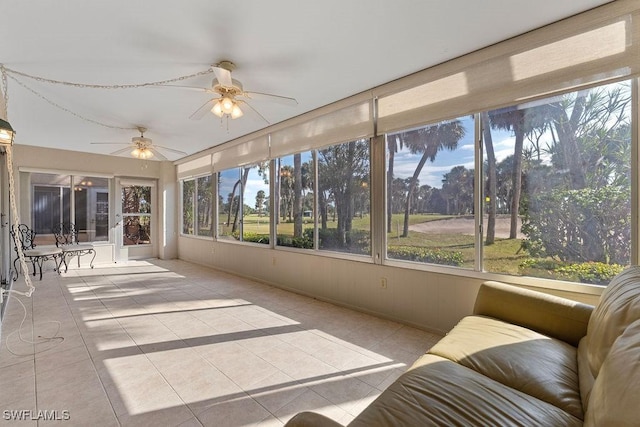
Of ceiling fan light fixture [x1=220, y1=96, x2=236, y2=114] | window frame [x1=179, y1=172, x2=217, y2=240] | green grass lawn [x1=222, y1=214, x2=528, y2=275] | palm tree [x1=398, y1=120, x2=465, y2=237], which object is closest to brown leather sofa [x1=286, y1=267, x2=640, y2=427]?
green grass lawn [x1=222, y1=214, x2=528, y2=275]

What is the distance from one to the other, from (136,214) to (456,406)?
8096mm

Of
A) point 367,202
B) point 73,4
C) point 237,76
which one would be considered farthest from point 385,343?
point 73,4

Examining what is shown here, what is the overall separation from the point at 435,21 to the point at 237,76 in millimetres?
1897

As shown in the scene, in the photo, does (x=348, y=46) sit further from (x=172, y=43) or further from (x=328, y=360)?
(x=328, y=360)

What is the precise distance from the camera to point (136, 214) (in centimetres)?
735

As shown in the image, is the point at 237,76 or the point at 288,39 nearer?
the point at 288,39

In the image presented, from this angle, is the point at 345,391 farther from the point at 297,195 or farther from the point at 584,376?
the point at 297,195

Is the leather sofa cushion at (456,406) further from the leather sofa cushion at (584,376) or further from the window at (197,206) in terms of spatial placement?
the window at (197,206)

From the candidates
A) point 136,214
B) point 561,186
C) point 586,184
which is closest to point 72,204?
point 136,214

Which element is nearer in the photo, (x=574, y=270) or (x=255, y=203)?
(x=574, y=270)

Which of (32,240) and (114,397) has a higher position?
(32,240)

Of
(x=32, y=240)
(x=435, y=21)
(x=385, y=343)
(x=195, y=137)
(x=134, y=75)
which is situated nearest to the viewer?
(x=435, y=21)

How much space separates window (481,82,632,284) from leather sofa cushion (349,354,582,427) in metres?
1.53

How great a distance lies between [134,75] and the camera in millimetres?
2914
